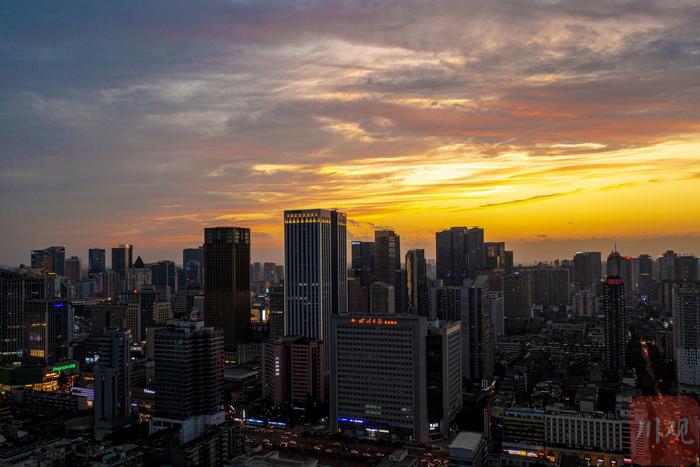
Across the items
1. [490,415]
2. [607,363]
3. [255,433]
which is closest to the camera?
[490,415]

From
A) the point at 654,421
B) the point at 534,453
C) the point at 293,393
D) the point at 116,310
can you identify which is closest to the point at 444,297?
the point at 293,393

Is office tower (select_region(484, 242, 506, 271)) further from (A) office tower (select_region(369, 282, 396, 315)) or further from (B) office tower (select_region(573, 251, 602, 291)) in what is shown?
(A) office tower (select_region(369, 282, 396, 315))

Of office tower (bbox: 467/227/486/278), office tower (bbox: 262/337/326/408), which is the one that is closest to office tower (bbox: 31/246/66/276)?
office tower (bbox: 262/337/326/408)

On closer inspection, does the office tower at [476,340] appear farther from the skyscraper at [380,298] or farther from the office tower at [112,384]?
the office tower at [112,384]

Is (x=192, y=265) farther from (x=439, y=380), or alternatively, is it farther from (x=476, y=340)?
(x=439, y=380)

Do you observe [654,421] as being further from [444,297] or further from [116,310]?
[116,310]

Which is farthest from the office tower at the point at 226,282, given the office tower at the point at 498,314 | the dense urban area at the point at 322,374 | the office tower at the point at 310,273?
the office tower at the point at 498,314
